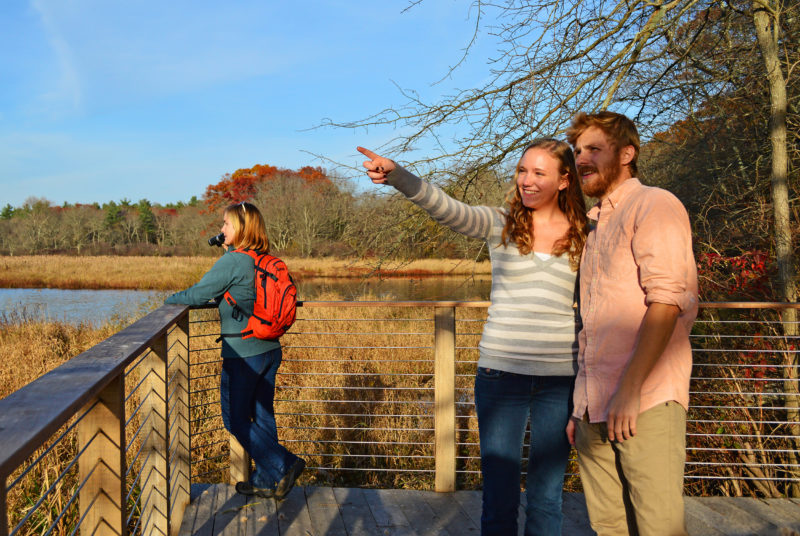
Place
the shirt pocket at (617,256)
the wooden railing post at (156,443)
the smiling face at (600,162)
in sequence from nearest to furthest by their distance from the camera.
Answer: the shirt pocket at (617,256) → the smiling face at (600,162) → the wooden railing post at (156,443)

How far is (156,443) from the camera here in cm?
247

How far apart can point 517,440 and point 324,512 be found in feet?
4.90

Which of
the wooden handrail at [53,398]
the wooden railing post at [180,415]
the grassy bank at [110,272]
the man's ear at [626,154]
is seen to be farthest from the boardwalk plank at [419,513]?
the grassy bank at [110,272]

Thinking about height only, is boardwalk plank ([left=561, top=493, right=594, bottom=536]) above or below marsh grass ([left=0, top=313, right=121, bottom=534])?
above

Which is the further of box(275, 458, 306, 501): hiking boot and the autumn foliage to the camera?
the autumn foliage

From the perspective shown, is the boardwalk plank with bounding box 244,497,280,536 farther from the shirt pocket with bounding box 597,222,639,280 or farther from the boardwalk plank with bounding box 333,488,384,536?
the shirt pocket with bounding box 597,222,639,280

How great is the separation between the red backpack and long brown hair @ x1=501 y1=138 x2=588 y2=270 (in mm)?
1295

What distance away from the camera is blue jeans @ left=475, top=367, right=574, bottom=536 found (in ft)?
6.11

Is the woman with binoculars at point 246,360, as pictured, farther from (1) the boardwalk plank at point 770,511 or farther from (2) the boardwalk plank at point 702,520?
(1) the boardwalk plank at point 770,511

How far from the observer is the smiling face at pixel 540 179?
189 centimetres

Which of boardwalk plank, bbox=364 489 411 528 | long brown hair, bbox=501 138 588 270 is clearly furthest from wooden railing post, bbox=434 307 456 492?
long brown hair, bbox=501 138 588 270

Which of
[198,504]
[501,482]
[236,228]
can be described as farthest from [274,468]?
[501,482]

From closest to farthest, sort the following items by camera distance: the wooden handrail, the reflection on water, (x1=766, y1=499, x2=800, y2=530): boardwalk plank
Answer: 1. the wooden handrail
2. (x1=766, y1=499, x2=800, y2=530): boardwalk plank
3. the reflection on water

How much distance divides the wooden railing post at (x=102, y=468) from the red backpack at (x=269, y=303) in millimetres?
1253
